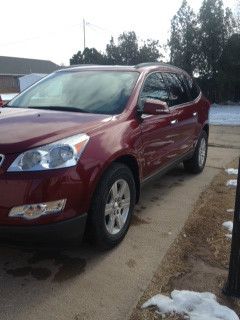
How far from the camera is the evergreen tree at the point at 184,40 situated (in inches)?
872

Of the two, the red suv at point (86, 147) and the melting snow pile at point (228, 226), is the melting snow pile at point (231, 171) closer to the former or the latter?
the red suv at point (86, 147)

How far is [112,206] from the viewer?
359 cm

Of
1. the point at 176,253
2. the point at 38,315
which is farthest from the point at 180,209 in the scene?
the point at 38,315

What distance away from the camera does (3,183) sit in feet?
9.50

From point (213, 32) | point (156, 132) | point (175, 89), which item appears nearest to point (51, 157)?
point (156, 132)

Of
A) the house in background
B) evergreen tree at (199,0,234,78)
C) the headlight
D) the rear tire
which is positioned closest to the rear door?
the rear tire

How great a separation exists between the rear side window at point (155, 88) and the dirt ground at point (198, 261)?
4.57ft

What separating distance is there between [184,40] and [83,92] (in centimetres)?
1937

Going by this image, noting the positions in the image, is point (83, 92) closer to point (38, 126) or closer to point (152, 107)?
point (152, 107)

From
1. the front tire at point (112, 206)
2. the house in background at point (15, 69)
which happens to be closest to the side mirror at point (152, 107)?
the front tire at point (112, 206)

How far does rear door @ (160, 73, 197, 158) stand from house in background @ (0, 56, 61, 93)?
49.5 meters

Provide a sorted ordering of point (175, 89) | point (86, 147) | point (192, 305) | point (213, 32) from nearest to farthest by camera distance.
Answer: point (192, 305), point (86, 147), point (175, 89), point (213, 32)

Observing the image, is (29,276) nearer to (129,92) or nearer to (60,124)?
(60,124)

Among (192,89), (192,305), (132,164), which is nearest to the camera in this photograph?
(192,305)
